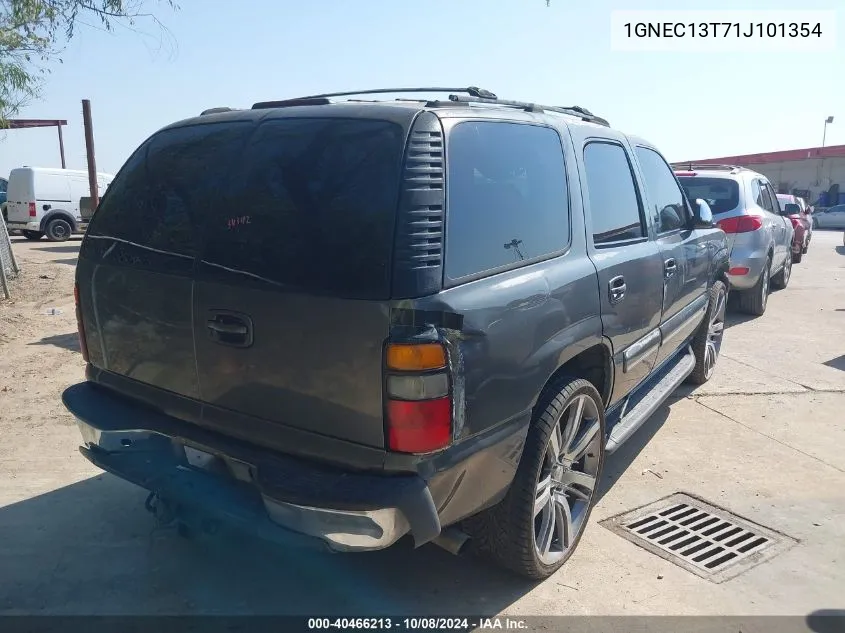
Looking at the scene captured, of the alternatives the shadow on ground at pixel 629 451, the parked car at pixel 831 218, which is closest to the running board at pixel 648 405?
the shadow on ground at pixel 629 451

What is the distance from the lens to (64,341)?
682 centimetres

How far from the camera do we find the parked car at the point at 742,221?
7.84 meters

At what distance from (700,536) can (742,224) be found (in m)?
5.43

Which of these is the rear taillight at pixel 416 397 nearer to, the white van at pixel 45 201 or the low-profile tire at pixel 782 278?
the low-profile tire at pixel 782 278

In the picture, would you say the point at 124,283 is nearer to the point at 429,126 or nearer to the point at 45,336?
the point at 429,126

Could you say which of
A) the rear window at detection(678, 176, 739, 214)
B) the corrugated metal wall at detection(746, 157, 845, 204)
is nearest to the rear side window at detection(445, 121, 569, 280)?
the rear window at detection(678, 176, 739, 214)

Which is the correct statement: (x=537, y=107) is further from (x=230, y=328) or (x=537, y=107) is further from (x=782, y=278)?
(x=782, y=278)

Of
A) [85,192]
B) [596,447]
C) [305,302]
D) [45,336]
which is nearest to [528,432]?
[596,447]

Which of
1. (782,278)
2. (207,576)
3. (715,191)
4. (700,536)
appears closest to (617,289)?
(700,536)

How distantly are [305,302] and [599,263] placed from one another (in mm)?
1515

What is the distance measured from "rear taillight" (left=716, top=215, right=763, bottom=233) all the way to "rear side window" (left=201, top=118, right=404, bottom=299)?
6.58 m

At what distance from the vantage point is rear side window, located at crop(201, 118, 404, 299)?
2.22 meters

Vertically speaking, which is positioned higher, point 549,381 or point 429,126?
point 429,126

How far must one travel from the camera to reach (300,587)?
9.57 feet
